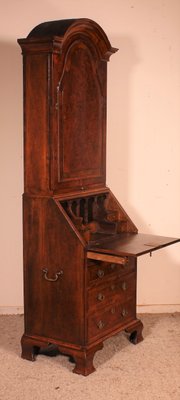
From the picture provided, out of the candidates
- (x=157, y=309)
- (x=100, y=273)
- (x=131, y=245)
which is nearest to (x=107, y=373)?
(x=100, y=273)

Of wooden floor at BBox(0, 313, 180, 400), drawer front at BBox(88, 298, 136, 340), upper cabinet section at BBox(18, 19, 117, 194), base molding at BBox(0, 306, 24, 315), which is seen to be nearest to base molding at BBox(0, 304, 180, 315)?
wooden floor at BBox(0, 313, 180, 400)

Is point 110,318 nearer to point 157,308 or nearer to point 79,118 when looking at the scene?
point 157,308

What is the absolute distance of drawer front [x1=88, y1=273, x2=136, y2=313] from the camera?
3770 millimetres

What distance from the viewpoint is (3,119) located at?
4637mm

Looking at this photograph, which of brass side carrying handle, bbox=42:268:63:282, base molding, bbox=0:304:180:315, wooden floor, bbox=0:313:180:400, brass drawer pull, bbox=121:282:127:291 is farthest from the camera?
base molding, bbox=0:304:180:315

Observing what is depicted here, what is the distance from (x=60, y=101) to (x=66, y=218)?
2.21 feet

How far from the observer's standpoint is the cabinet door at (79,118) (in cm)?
372

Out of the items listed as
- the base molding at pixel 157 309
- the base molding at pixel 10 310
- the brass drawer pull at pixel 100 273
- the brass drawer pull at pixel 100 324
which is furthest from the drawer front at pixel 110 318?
the base molding at pixel 10 310

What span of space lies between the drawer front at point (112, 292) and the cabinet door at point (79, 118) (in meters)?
0.62

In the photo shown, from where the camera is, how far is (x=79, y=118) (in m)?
3.94

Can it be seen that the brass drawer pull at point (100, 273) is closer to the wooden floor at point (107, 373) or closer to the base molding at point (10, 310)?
the wooden floor at point (107, 373)

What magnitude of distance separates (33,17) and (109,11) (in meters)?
0.54

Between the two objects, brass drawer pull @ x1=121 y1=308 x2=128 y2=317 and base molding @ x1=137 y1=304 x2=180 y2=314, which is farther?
base molding @ x1=137 y1=304 x2=180 y2=314

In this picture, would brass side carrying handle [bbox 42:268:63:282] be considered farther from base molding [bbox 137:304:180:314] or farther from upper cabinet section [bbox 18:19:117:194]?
base molding [bbox 137:304:180:314]
